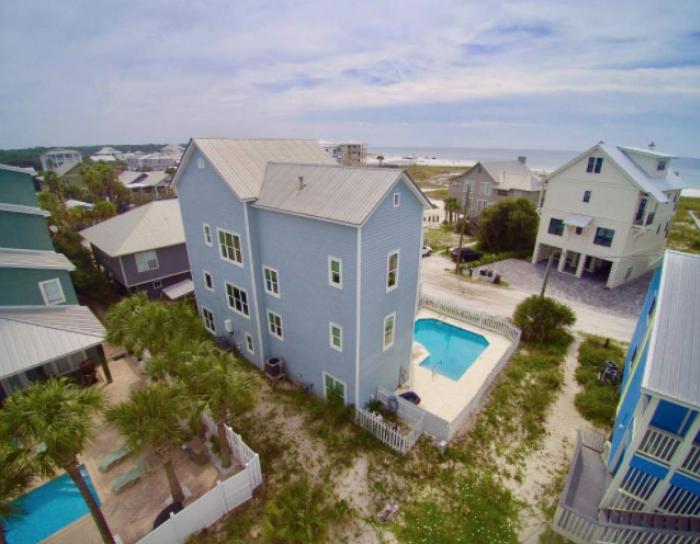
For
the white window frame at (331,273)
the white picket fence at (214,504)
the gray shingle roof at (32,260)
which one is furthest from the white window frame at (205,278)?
the white picket fence at (214,504)

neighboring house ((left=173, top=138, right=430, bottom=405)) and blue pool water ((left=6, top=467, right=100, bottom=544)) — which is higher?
neighboring house ((left=173, top=138, right=430, bottom=405))

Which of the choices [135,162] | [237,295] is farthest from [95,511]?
[135,162]

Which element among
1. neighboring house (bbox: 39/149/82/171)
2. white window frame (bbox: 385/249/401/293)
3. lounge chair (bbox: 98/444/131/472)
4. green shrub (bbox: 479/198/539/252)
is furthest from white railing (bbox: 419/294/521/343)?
neighboring house (bbox: 39/149/82/171)

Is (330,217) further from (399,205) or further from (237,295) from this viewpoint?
(237,295)

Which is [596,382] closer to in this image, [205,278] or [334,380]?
[334,380]

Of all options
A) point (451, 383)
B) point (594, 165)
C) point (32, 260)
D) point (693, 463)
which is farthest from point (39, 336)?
point (594, 165)

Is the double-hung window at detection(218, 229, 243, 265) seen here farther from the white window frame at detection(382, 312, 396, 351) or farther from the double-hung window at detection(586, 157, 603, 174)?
the double-hung window at detection(586, 157, 603, 174)

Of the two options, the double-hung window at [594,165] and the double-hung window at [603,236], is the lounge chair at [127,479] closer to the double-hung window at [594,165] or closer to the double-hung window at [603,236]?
the double-hung window at [603,236]
